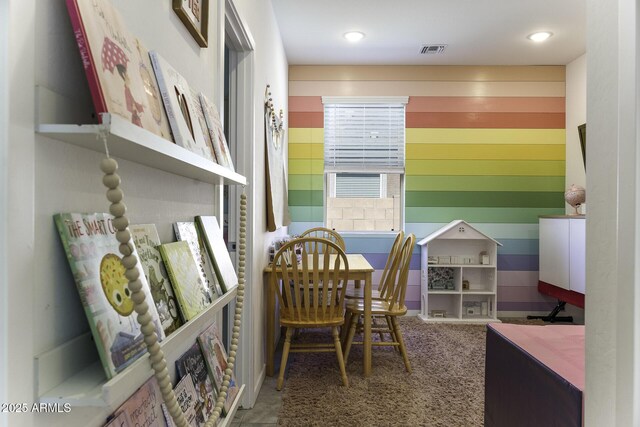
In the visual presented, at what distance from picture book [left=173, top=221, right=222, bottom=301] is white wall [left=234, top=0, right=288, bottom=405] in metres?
1.10

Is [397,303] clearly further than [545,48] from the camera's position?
No

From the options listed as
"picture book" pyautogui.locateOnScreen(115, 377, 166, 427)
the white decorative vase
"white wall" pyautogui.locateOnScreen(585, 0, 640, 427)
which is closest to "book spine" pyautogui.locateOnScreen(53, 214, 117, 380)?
"picture book" pyautogui.locateOnScreen(115, 377, 166, 427)

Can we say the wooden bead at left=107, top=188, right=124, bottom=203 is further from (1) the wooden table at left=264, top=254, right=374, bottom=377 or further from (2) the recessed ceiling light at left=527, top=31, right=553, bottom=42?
(2) the recessed ceiling light at left=527, top=31, right=553, bottom=42

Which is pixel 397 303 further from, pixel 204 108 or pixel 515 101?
pixel 515 101

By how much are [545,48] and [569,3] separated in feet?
2.79

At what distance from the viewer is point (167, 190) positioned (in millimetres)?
1031

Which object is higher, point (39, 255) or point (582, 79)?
point (582, 79)

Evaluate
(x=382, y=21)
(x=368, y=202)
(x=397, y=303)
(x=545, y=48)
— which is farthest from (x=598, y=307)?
(x=545, y=48)

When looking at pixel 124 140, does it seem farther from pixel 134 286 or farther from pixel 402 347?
pixel 402 347

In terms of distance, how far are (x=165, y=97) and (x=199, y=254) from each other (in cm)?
44

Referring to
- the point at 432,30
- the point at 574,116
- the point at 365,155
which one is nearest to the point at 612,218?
the point at 432,30

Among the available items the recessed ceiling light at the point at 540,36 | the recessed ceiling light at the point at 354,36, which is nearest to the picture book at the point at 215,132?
the recessed ceiling light at the point at 354,36

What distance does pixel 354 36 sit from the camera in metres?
3.51

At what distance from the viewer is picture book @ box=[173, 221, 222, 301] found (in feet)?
3.43
